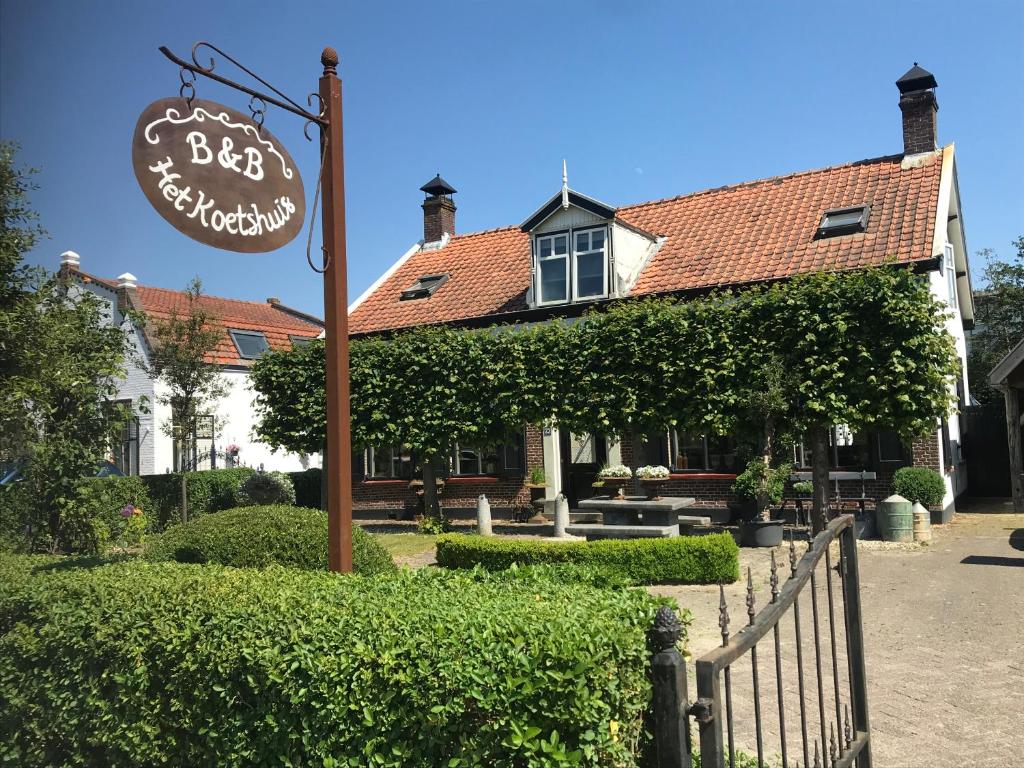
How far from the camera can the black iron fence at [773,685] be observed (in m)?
2.83

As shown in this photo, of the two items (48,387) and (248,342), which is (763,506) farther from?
(248,342)

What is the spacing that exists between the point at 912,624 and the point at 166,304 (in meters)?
26.3

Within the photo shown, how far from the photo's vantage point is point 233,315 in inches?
1168

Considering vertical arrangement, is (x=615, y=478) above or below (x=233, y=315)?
below

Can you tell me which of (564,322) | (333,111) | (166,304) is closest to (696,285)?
(564,322)

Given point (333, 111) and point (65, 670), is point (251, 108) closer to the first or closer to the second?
point (333, 111)

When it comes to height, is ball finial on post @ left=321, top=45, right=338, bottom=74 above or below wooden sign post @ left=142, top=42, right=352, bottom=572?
above

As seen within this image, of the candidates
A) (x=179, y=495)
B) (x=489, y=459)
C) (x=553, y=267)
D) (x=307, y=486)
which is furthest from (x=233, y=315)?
(x=553, y=267)

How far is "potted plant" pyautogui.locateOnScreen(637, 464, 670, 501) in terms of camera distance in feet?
60.6

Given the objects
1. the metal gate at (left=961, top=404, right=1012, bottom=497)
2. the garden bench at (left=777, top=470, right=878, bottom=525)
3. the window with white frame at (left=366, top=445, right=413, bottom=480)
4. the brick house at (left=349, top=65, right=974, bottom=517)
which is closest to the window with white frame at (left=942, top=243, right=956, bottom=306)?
the brick house at (left=349, top=65, right=974, bottom=517)

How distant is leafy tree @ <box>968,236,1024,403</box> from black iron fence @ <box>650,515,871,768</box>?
2765 cm

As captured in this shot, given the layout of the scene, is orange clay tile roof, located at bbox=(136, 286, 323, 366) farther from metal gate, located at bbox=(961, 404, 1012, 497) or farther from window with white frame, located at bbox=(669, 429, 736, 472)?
metal gate, located at bbox=(961, 404, 1012, 497)

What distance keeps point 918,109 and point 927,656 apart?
16.1m

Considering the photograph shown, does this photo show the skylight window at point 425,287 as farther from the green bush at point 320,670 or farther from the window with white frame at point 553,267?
the green bush at point 320,670
